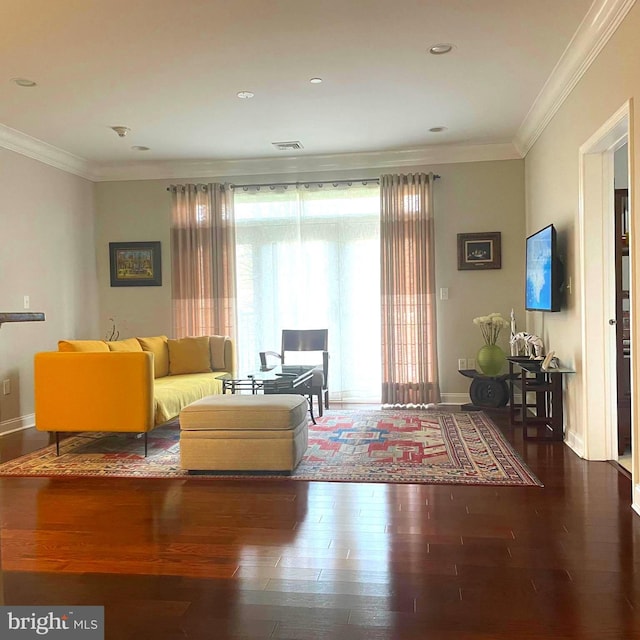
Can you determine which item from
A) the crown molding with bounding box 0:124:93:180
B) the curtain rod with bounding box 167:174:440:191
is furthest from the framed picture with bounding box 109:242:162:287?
A: the crown molding with bounding box 0:124:93:180

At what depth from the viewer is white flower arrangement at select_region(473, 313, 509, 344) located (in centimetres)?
604

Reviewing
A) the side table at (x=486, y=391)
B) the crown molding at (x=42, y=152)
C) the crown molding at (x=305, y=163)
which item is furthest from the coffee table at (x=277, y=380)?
the crown molding at (x=42, y=152)

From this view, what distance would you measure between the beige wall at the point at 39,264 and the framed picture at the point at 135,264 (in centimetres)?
25

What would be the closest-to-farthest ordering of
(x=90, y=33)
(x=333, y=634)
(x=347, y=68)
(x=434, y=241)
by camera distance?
(x=333, y=634), (x=90, y=33), (x=347, y=68), (x=434, y=241)

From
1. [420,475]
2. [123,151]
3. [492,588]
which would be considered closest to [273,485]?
[420,475]

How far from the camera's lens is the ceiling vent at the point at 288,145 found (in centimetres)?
605

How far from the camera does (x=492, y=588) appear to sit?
2.23 meters

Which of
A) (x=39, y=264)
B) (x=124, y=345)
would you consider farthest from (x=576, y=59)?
(x=39, y=264)

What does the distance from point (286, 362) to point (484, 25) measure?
408 centimetres

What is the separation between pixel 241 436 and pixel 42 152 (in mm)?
3874

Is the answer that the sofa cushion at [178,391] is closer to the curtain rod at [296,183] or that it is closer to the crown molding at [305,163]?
the curtain rod at [296,183]

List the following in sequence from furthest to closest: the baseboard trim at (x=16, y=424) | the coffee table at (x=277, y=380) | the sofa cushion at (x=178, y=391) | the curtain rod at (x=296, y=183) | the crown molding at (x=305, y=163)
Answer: the curtain rod at (x=296, y=183)
the crown molding at (x=305, y=163)
the baseboard trim at (x=16, y=424)
the coffee table at (x=277, y=380)
the sofa cushion at (x=178, y=391)

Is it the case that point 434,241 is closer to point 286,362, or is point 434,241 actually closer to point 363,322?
point 363,322

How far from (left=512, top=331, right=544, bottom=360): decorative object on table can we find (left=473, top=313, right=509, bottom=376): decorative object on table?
0.68 feet
